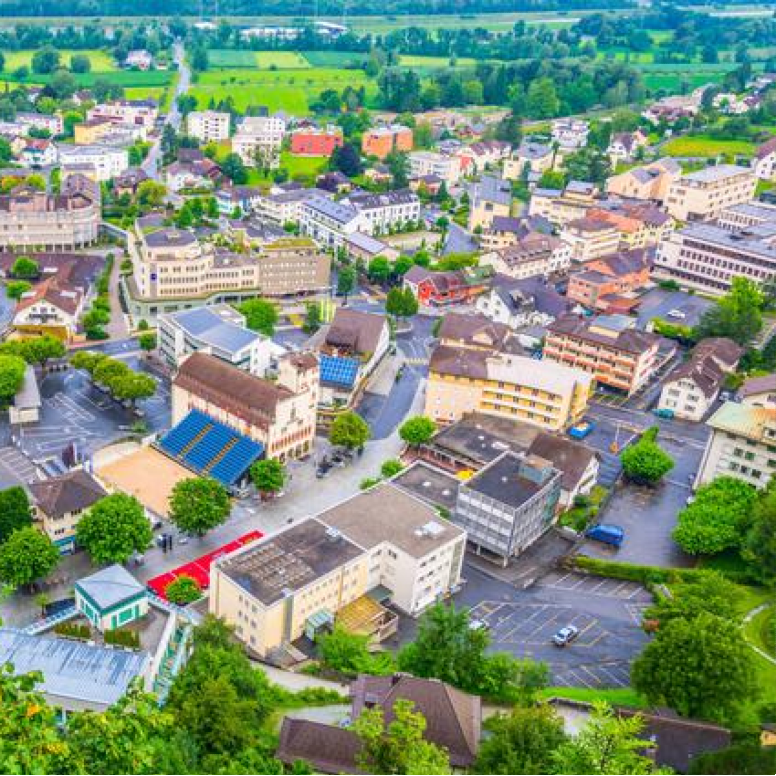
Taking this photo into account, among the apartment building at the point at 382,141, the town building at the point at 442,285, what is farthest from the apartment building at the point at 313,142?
the town building at the point at 442,285

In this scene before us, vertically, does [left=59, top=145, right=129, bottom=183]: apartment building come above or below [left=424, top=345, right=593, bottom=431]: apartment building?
below

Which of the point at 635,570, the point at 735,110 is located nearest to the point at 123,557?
the point at 635,570

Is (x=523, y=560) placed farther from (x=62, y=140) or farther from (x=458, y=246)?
(x=62, y=140)

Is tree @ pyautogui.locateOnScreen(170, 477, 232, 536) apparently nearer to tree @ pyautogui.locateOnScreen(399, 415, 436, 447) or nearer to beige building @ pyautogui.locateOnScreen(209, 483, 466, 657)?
beige building @ pyautogui.locateOnScreen(209, 483, 466, 657)

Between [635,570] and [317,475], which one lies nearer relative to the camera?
[635,570]

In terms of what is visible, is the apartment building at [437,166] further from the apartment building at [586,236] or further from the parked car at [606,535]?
the parked car at [606,535]

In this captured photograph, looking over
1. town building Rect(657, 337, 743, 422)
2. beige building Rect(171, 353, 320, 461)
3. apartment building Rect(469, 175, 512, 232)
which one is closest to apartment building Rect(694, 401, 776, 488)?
town building Rect(657, 337, 743, 422)

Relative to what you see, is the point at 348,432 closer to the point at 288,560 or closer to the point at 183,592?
the point at 288,560
